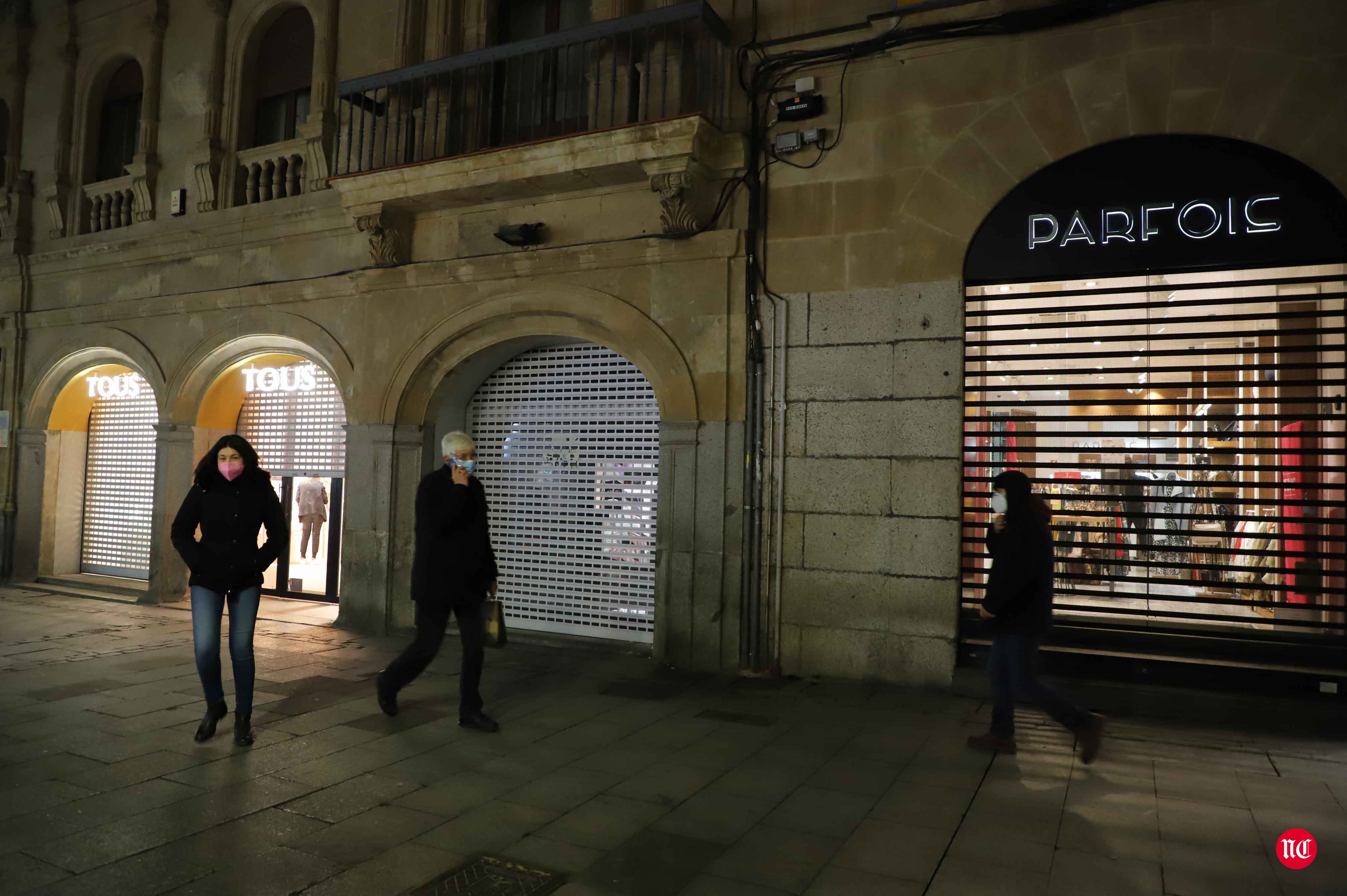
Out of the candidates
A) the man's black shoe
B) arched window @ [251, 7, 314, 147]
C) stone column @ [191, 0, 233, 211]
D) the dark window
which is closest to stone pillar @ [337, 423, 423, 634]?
the man's black shoe

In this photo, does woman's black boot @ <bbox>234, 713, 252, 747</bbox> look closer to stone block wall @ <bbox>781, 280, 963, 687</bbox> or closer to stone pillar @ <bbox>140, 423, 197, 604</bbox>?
stone block wall @ <bbox>781, 280, 963, 687</bbox>

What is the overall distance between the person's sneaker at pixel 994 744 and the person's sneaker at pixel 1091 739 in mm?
403

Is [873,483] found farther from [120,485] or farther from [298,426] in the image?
[120,485]

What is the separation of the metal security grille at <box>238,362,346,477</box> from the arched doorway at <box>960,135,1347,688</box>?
7644 millimetres

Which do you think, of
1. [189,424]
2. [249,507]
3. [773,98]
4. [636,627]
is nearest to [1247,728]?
[636,627]

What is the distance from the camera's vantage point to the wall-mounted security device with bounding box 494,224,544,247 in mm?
8539

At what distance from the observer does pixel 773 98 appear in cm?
771

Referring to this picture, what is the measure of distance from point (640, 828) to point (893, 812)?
127 cm

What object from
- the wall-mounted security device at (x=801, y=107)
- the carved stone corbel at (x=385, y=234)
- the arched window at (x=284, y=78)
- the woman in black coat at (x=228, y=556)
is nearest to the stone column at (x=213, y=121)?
the arched window at (x=284, y=78)

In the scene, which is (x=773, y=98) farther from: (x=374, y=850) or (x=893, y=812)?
(x=374, y=850)

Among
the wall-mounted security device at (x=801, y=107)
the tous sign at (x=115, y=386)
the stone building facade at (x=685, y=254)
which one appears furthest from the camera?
the tous sign at (x=115, y=386)

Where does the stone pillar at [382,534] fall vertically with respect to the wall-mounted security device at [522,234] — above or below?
below

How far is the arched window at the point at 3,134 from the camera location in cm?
1353

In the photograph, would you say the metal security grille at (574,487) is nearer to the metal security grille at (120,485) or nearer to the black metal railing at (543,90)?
the black metal railing at (543,90)
